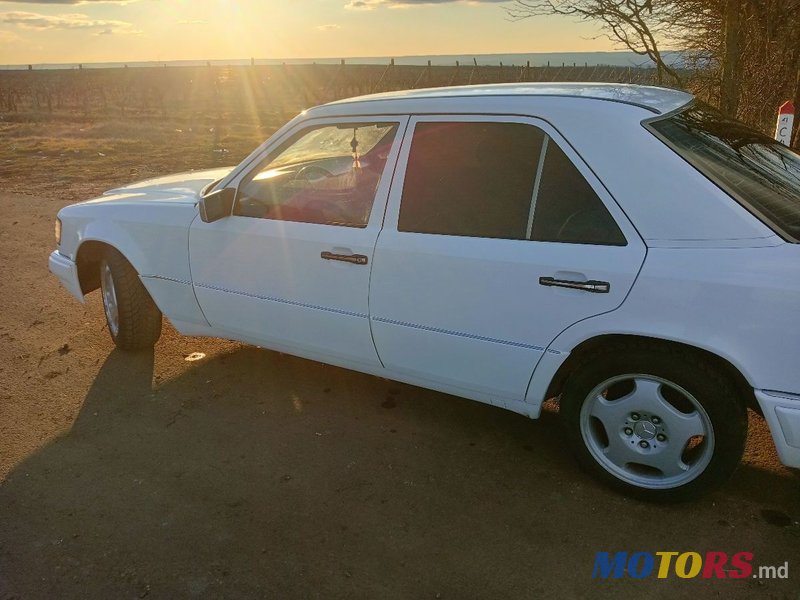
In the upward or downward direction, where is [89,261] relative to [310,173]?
downward

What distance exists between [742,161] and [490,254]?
3.82ft

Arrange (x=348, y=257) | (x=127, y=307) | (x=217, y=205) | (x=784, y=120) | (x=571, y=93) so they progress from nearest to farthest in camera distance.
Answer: (x=571, y=93), (x=348, y=257), (x=217, y=205), (x=127, y=307), (x=784, y=120)

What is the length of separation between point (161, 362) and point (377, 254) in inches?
83.5

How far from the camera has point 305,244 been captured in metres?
3.41

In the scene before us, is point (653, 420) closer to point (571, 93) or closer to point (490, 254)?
point (490, 254)

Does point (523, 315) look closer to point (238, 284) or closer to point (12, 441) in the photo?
point (238, 284)

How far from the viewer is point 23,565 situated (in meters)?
2.65

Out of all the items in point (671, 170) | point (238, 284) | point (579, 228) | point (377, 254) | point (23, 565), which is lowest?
point (23, 565)

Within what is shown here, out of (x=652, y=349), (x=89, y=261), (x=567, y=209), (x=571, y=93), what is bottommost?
(x=89, y=261)

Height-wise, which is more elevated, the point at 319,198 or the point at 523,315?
the point at 319,198

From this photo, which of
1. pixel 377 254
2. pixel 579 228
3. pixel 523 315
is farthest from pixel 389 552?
pixel 579 228

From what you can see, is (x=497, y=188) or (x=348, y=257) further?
(x=348, y=257)

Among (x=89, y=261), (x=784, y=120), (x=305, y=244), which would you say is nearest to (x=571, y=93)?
(x=305, y=244)

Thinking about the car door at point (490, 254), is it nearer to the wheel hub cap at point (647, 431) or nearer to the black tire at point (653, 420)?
the black tire at point (653, 420)
